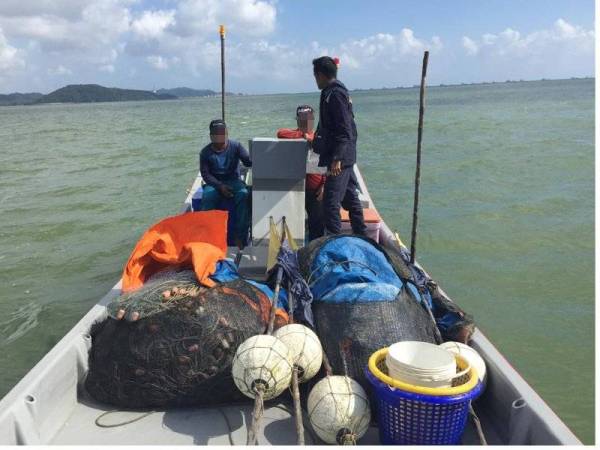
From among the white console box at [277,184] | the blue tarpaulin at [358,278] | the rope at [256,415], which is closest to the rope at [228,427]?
the rope at [256,415]

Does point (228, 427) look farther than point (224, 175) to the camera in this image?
No

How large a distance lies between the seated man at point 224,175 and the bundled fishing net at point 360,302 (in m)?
2.38

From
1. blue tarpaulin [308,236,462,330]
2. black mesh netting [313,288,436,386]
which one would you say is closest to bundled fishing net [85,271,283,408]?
black mesh netting [313,288,436,386]

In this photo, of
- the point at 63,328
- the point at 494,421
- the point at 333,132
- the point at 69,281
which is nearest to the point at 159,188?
the point at 69,281

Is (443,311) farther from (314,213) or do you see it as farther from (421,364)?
(314,213)

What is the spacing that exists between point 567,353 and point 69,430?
573 centimetres

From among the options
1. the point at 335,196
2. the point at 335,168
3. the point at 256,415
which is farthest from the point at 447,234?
the point at 256,415

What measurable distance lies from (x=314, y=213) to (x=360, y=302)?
330cm

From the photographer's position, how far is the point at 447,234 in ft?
36.5

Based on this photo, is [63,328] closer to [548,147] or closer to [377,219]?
[377,219]

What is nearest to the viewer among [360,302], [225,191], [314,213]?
[360,302]

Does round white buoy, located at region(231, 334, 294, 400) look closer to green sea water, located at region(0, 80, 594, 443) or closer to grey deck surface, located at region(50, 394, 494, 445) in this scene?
grey deck surface, located at region(50, 394, 494, 445)

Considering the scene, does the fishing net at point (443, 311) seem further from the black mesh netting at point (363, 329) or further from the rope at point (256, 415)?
the rope at point (256, 415)

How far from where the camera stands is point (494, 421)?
3.46 m
